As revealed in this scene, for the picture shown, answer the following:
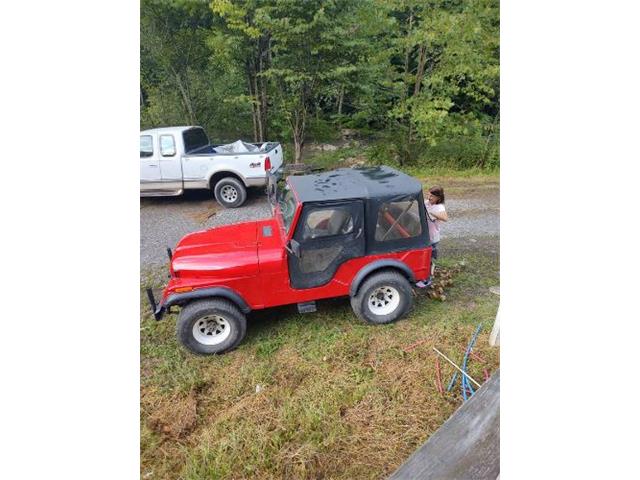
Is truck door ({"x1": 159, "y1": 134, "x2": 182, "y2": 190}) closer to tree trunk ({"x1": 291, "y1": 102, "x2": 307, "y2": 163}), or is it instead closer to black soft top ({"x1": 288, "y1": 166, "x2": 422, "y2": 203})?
tree trunk ({"x1": 291, "y1": 102, "x2": 307, "y2": 163})

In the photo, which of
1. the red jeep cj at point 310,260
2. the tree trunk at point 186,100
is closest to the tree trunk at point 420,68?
the red jeep cj at point 310,260

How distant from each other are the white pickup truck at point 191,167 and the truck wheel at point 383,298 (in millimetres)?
3807

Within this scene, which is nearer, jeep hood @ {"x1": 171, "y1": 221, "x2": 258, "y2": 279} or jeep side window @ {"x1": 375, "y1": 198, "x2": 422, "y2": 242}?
jeep hood @ {"x1": 171, "y1": 221, "x2": 258, "y2": 279}

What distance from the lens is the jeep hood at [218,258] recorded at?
3002mm

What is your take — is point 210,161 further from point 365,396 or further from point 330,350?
point 365,396

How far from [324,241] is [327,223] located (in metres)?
0.15

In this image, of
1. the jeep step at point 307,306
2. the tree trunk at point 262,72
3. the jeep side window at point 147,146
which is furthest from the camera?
the tree trunk at point 262,72

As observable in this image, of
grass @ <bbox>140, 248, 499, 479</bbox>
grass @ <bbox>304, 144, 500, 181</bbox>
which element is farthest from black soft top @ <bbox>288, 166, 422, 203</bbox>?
grass @ <bbox>304, 144, 500, 181</bbox>

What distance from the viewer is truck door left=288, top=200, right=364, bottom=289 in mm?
2988

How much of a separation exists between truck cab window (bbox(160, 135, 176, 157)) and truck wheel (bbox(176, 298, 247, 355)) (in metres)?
4.41

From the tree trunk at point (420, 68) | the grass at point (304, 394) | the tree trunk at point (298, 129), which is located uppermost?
the tree trunk at point (420, 68)

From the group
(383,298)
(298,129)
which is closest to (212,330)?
(383,298)

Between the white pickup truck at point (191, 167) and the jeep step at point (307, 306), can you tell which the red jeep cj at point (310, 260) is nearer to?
the jeep step at point (307, 306)

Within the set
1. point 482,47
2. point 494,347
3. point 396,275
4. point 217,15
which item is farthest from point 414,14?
point 494,347
